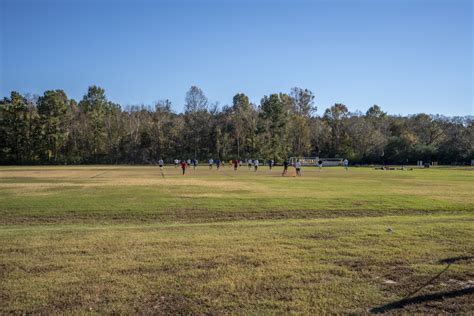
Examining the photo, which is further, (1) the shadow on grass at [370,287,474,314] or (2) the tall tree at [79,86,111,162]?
(2) the tall tree at [79,86,111,162]

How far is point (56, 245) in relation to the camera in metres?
11.3

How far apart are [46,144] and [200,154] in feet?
135

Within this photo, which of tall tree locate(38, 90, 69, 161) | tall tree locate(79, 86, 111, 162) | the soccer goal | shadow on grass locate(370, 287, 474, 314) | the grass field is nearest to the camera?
shadow on grass locate(370, 287, 474, 314)

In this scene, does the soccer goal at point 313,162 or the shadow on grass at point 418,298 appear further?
the soccer goal at point 313,162

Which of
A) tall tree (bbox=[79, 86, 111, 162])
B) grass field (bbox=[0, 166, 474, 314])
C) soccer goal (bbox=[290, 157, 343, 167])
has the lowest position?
grass field (bbox=[0, 166, 474, 314])

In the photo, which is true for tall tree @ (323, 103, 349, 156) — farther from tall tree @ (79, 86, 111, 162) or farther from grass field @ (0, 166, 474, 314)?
grass field @ (0, 166, 474, 314)

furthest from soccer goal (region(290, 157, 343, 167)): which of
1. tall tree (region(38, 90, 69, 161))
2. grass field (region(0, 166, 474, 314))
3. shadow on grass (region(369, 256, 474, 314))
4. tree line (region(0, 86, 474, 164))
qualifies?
shadow on grass (region(369, 256, 474, 314))

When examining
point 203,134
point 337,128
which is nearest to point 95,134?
point 203,134

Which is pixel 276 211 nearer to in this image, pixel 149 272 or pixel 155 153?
pixel 149 272

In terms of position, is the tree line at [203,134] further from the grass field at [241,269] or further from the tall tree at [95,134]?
the grass field at [241,269]

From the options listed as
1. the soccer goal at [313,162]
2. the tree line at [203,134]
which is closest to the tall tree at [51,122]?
the tree line at [203,134]

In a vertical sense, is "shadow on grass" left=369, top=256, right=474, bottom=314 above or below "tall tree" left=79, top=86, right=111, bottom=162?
below

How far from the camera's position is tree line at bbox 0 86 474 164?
106m

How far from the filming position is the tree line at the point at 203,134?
346ft
